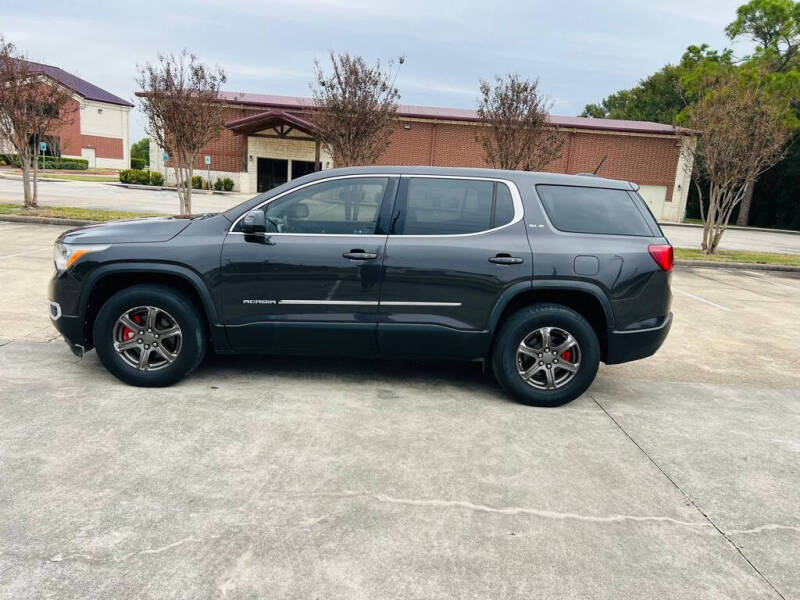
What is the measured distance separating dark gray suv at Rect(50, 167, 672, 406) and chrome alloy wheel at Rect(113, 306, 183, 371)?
0.01 m

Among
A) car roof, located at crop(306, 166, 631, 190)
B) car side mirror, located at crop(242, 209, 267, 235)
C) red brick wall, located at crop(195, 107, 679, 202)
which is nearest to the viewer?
car side mirror, located at crop(242, 209, 267, 235)

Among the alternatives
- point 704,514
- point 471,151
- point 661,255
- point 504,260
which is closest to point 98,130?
point 471,151

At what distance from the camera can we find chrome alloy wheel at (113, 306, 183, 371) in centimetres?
461

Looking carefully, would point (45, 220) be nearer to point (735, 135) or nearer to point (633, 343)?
point (633, 343)

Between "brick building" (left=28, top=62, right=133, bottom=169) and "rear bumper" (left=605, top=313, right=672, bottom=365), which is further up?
"brick building" (left=28, top=62, right=133, bottom=169)

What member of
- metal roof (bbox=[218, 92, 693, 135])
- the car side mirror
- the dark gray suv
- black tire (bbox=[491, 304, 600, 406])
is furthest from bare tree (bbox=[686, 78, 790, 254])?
metal roof (bbox=[218, 92, 693, 135])

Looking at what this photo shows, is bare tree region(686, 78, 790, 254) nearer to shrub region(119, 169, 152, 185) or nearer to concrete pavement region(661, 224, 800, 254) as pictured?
concrete pavement region(661, 224, 800, 254)

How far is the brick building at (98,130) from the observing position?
5544cm

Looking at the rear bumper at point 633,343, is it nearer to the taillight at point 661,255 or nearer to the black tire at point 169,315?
the taillight at point 661,255

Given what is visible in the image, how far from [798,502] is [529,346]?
1.94 m

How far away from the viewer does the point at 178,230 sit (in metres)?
4.70

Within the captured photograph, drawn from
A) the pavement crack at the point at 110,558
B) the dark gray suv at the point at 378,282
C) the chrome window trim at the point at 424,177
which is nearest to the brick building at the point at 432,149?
the chrome window trim at the point at 424,177

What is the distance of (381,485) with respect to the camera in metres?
3.38

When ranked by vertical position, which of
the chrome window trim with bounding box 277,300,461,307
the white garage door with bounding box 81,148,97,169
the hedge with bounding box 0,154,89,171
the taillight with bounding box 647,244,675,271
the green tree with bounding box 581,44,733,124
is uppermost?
the green tree with bounding box 581,44,733,124
